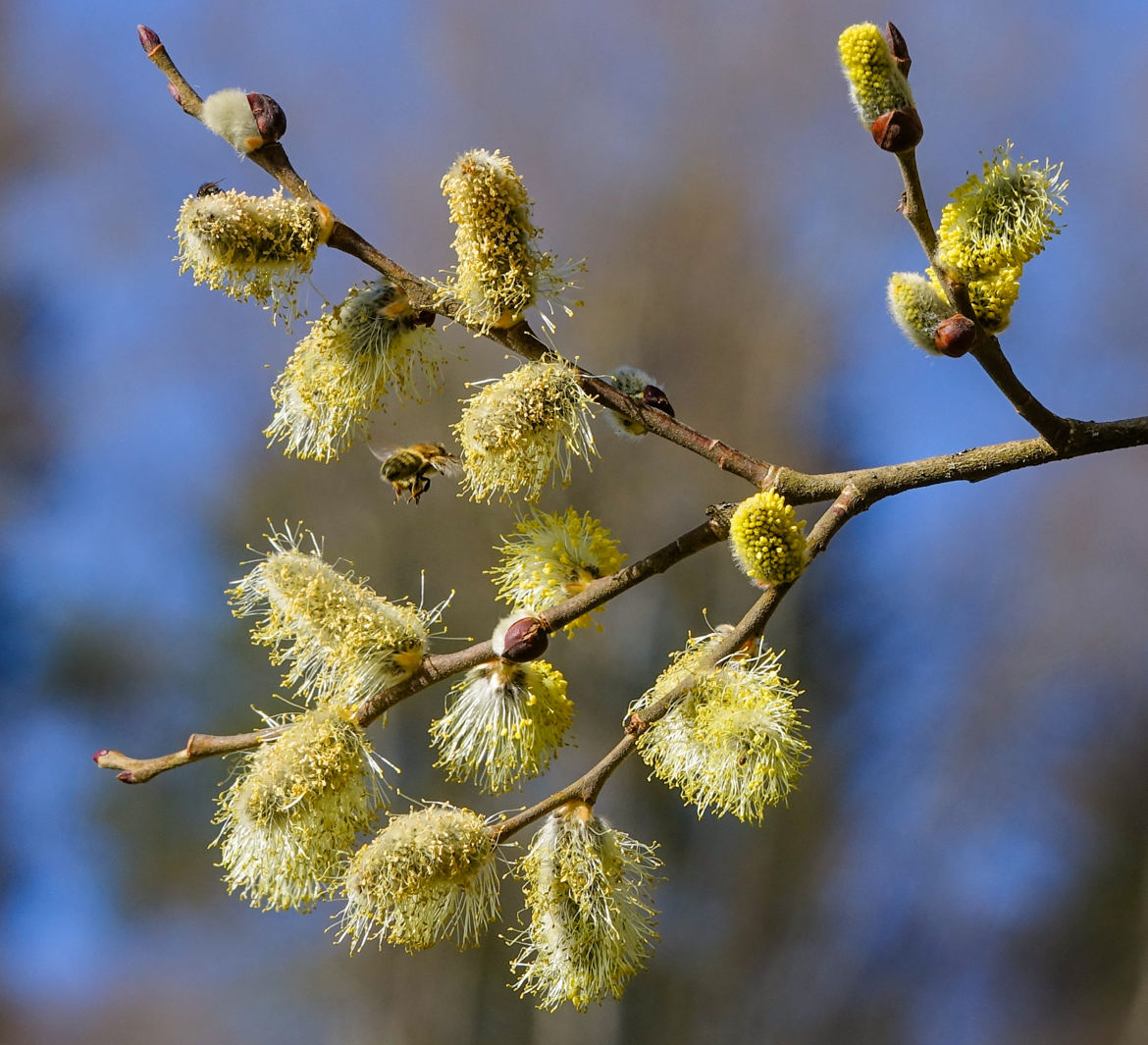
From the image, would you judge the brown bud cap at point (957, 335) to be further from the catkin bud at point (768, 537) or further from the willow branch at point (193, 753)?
the willow branch at point (193, 753)

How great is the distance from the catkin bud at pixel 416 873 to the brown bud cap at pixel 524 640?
0.32 feet

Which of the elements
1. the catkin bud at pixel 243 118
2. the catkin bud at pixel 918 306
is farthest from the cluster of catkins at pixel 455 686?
the catkin bud at pixel 918 306

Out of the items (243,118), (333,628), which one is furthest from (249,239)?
(333,628)

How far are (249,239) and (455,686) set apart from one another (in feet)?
0.90

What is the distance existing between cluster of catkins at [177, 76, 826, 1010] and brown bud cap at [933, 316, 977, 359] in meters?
0.14

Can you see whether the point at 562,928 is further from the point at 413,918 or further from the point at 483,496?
the point at 483,496

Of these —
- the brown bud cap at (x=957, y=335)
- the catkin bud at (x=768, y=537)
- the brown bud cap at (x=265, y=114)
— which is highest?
the brown bud cap at (x=957, y=335)

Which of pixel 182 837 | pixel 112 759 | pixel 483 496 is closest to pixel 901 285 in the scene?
pixel 483 496

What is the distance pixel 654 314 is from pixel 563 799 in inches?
72.4

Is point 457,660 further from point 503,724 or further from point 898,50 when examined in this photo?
point 898,50

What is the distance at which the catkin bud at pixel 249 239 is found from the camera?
52 centimetres

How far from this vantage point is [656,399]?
58 centimetres

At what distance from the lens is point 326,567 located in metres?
0.60

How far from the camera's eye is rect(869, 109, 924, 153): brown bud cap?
456mm
